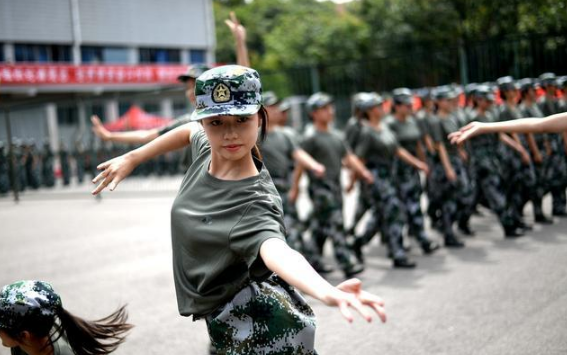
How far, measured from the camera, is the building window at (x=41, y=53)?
35.9 feet

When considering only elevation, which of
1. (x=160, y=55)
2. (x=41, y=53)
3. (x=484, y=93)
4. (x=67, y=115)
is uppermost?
(x=160, y=55)

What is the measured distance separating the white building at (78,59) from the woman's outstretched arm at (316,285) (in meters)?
6.37

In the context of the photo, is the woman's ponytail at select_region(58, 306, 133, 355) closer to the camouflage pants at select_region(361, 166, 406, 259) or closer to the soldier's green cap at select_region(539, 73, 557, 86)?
the camouflage pants at select_region(361, 166, 406, 259)

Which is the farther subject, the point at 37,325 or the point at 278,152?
the point at 278,152

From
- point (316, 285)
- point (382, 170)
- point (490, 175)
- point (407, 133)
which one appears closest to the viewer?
point (316, 285)

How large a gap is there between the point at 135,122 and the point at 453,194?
15219 millimetres

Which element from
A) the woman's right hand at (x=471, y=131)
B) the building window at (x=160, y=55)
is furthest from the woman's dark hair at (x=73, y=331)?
the building window at (x=160, y=55)

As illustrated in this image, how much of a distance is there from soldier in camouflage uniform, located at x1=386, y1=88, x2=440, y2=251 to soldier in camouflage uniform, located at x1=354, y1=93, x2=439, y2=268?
361 mm

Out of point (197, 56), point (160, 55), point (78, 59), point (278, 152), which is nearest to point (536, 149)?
point (278, 152)

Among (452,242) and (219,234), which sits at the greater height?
(219,234)

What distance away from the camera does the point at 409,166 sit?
777 cm

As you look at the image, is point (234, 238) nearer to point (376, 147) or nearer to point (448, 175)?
point (376, 147)

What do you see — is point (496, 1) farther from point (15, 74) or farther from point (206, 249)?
point (15, 74)

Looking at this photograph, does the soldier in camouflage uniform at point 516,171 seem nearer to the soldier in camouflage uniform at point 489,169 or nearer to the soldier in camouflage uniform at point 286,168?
the soldier in camouflage uniform at point 489,169
